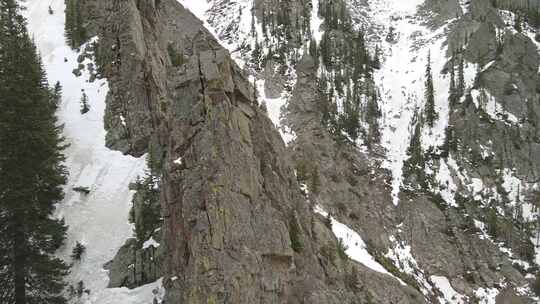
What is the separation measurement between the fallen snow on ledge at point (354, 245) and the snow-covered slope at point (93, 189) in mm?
14076

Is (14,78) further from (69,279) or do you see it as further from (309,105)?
(309,105)

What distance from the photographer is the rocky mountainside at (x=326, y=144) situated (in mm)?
19500

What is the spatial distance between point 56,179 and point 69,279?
457 cm

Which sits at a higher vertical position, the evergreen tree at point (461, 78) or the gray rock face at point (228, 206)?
the evergreen tree at point (461, 78)

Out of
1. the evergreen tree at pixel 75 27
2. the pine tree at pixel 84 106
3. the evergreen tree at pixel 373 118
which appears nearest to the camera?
the pine tree at pixel 84 106

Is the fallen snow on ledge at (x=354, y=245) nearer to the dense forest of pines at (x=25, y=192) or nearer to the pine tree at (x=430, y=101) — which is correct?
the dense forest of pines at (x=25, y=192)

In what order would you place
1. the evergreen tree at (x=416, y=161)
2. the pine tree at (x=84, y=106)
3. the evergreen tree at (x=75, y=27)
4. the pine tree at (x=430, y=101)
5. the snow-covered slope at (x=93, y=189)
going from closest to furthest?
the snow-covered slope at (x=93, y=189)
the pine tree at (x=84, y=106)
the evergreen tree at (x=75, y=27)
the evergreen tree at (x=416, y=161)
the pine tree at (x=430, y=101)

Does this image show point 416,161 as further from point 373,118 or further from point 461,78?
point 461,78

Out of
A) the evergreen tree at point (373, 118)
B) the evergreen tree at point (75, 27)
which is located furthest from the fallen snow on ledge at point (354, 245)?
the evergreen tree at point (75, 27)

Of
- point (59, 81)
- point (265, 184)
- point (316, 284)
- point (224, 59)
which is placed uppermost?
point (59, 81)

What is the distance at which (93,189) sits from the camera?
25219 mm

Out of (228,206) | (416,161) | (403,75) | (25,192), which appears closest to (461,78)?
(403,75)

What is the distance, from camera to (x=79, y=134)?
29391mm

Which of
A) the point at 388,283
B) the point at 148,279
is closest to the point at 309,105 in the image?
the point at 388,283
